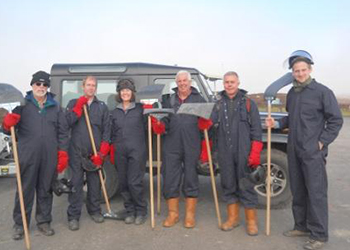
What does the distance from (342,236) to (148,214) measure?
2454 mm

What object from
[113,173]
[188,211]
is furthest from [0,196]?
[188,211]

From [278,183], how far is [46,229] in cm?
312

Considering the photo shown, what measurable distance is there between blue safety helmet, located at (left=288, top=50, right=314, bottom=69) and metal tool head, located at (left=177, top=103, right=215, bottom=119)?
1038 millimetres

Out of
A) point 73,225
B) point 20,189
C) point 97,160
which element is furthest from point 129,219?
point 20,189

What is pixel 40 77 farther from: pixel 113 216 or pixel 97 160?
pixel 113 216

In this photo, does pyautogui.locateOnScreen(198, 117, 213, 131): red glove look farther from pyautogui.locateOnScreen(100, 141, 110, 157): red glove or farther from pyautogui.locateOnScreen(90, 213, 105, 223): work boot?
pyautogui.locateOnScreen(90, 213, 105, 223): work boot

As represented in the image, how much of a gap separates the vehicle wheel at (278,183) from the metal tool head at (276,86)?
107cm

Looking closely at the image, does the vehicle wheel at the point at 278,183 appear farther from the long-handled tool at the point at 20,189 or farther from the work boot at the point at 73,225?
the long-handled tool at the point at 20,189

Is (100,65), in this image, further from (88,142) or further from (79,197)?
(79,197)

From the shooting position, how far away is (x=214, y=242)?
154 inches

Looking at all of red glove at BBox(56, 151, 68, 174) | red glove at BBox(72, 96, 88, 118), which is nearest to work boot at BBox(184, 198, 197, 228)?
red glove at BBox(56, 151, 68, 174)

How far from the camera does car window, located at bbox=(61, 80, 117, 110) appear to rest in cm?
546

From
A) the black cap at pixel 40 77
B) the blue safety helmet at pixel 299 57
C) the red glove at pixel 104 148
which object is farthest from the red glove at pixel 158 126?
the blue safety helmet at pixel 299 57

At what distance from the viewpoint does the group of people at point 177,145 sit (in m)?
3.77
